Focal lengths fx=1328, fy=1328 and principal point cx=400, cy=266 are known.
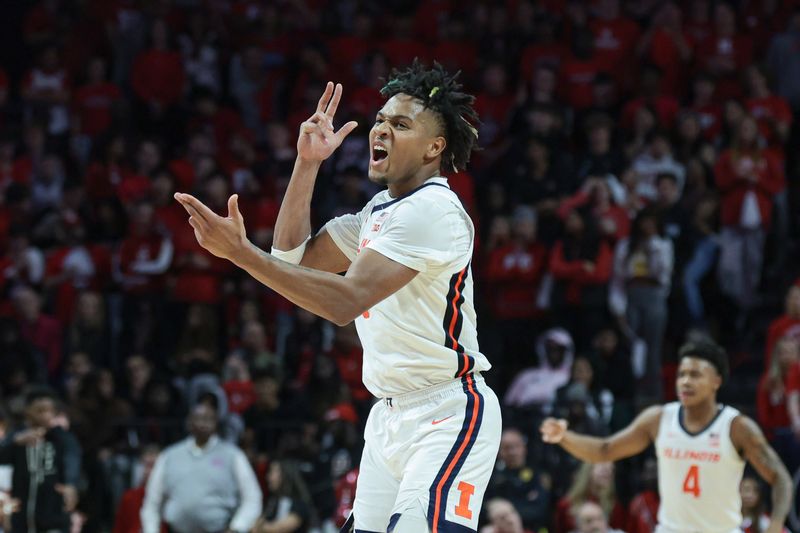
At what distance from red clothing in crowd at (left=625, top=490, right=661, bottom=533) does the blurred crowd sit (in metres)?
0.03

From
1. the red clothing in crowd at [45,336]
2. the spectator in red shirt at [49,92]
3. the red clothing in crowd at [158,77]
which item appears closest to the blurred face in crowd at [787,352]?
the red clothing in crowd at [45,336]

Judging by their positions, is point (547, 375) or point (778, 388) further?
point (547, 375)

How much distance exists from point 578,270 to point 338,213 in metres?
2.46

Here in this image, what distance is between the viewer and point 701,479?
809 centimetres

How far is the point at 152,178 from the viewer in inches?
554

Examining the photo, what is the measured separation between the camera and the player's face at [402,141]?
5.25m

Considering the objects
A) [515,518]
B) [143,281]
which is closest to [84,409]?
[143,281]

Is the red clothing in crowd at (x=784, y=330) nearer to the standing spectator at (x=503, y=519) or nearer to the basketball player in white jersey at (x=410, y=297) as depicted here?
the standing spectator at (x=503, y=519)

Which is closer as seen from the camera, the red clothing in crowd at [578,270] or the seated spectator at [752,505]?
the seated spectator at [752,505]

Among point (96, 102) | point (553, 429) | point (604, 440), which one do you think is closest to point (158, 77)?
point (96, 102)

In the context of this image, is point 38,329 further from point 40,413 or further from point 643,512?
point 643,512

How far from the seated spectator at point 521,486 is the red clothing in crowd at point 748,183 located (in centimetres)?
374

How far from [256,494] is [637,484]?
321 centimetres

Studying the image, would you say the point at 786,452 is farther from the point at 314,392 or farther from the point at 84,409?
the point at 84,409
